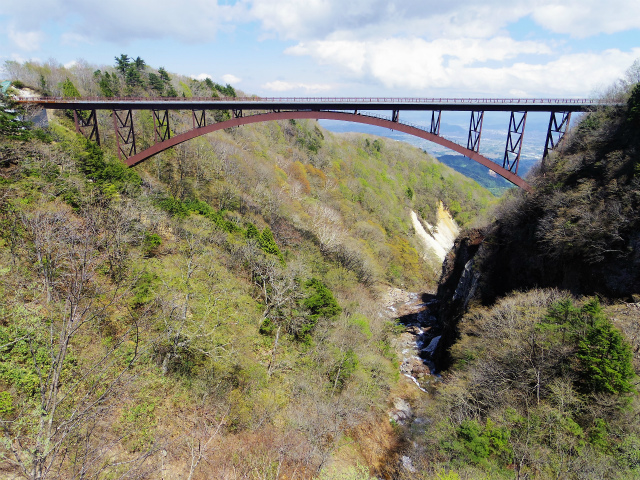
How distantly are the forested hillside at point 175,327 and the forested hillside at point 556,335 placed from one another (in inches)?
187

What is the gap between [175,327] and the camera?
1416 centimetres

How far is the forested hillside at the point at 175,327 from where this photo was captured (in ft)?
26.9

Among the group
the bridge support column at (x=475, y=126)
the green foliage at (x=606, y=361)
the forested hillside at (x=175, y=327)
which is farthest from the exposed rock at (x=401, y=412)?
the bridge support column at (x=475, y=126)

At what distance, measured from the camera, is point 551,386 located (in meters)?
14.6

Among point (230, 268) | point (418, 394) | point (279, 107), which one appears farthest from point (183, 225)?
point (418, 394)

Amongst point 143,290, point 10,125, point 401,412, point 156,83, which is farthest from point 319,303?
point 156,83

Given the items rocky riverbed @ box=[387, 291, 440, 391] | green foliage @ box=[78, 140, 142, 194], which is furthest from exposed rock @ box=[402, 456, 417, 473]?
green foliage @ box=[78, 140, 142, 194]

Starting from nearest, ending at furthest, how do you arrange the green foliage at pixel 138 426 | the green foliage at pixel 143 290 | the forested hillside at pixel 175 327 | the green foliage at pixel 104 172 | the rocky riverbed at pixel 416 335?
the forested hillside at pixel 175 327, the green foliage at pixel 138 426, the green foliage at pixel 143 290, the green foliage at pixel 104 172, the rocky riverbed at pixel 416 335

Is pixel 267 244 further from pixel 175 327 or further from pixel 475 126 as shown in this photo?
pixel 475 126

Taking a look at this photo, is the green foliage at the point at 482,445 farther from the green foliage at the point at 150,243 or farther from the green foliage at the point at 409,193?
the green foliage at the point at 409,193

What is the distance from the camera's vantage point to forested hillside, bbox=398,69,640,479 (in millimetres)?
12562

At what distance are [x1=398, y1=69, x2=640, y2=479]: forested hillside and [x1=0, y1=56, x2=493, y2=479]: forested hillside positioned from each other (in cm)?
475

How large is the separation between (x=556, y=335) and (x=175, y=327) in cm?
1726

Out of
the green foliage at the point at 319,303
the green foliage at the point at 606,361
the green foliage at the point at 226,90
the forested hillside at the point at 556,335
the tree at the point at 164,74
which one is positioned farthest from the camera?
the green foliage at the point at 226,90
